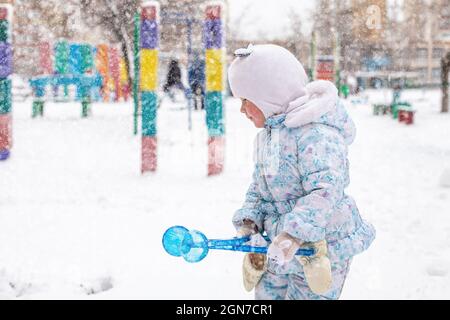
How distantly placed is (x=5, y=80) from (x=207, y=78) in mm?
2637

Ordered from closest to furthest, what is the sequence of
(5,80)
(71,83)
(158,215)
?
(158,215) < (5,80) < (71,83)

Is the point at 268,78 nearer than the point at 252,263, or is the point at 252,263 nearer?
the point at 268,78

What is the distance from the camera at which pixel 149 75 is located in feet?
19.3

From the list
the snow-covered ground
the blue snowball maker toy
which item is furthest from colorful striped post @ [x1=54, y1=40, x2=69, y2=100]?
the blue snowball maker toy

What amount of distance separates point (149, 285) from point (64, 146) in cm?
540

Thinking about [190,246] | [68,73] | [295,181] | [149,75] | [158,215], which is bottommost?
[158,215]

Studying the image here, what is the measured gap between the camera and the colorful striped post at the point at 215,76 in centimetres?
578

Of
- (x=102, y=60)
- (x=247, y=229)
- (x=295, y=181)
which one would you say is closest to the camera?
(x=295, y=181)

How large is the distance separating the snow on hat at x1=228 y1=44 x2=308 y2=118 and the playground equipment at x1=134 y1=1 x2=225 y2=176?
3.94m

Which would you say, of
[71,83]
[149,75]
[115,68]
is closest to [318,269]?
[149,75]

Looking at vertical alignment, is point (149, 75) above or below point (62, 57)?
below

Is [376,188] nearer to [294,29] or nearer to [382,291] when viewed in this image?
[382,291]

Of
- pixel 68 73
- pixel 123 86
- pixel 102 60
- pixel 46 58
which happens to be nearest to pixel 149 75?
pixel 68 73

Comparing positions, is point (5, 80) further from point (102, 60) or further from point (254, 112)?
point (102, 60)
